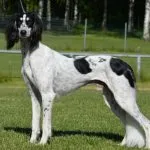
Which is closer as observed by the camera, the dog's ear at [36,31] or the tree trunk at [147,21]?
the dog's ear at [36,31]

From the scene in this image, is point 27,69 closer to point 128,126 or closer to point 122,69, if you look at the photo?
point 122,69

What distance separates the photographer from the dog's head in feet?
Answer: 31.1

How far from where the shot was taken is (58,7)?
66.6 m

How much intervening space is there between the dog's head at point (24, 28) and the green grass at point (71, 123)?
1559 millimetres

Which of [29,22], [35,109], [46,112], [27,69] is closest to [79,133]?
[35,109]

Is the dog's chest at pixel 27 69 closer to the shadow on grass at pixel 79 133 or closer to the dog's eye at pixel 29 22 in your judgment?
the dog's eye at pixel 29 22

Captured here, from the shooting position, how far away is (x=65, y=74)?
31.6ft

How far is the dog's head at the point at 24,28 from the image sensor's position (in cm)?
949

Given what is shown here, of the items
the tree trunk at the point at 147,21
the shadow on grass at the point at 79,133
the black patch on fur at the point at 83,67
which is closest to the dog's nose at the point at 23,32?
the black patch on fur at the point at 83,67

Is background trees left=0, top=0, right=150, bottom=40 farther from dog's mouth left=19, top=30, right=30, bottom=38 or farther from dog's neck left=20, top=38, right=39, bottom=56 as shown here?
dog's mouth left=19, top=30, right=30, bottom=38

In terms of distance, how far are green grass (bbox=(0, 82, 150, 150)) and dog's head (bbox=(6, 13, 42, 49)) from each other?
156cm

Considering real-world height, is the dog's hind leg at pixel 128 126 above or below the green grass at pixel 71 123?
above

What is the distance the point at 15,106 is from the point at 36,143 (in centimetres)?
548

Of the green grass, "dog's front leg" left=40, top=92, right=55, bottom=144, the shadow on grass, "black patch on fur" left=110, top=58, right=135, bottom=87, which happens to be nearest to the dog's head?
"dog's front leg" left=40, top=92, right=55, bottom=144
